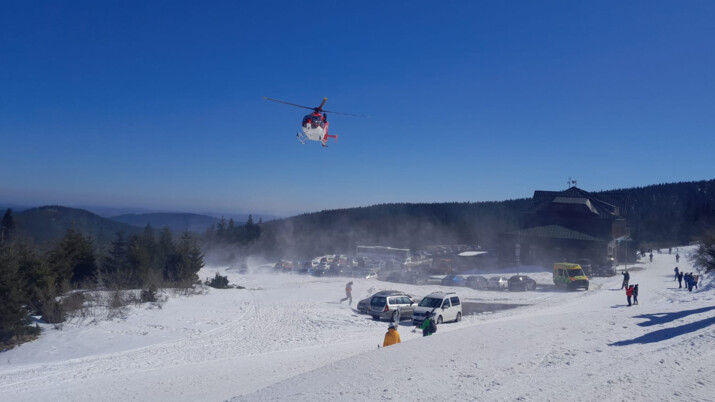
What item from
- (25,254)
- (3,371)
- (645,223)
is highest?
(645,223)

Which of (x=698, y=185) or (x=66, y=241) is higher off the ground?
(x=698, y=185)

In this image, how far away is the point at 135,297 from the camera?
23766 mm

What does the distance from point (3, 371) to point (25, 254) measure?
9396 millimetres

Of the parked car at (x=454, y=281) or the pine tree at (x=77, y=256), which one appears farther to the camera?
the parked car at (x=454, y=281)

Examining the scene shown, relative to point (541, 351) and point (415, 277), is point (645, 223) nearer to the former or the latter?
point (415, 277)

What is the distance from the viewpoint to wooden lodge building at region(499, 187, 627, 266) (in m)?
48.6

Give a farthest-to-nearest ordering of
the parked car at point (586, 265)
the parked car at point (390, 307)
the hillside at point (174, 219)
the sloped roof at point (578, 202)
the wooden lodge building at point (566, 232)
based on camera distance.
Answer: the hillside at point (174, 219)
the sloped roof at point (578, 202)
the wooden lodge building at point (566, 232)
the parked car at point (586, 265)
the parked car at point (390, 307)

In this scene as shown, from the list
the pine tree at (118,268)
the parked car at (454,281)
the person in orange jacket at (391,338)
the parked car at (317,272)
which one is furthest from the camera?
the parked car at (317,272)

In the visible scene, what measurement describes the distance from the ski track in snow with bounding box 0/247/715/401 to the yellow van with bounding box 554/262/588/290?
10.8 meters

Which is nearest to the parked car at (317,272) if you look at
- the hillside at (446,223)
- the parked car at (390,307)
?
the parked car at (390,307)

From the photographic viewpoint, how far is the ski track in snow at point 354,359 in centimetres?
795

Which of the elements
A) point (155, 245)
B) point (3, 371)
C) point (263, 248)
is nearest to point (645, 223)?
point (263, 248)

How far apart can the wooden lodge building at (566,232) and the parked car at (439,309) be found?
93.4 feet

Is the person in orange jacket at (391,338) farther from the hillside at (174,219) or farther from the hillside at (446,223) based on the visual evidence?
the hillside at (174,219)
